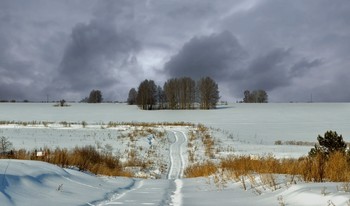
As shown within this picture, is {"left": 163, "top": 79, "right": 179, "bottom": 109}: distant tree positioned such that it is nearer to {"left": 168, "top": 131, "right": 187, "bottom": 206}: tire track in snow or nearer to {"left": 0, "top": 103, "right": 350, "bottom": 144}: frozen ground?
{"left": 0, "top": 103, "right": 350, "bottom": 144}: frozen ground

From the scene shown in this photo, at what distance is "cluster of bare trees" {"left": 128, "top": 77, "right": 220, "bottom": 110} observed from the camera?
101 meters

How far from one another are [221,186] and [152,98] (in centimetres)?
9303

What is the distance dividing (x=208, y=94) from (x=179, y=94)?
9968mm

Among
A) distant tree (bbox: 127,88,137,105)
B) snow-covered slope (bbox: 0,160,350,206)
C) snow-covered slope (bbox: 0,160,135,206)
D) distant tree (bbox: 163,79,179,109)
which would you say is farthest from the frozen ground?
distant tree (bbox: 127,88,137,105)

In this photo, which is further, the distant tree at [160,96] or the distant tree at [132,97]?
the distant tree at [132,97]

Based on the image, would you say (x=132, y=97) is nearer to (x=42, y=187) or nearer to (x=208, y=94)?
(x=208, y=94)

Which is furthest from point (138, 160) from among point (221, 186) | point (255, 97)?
point (255, 97)

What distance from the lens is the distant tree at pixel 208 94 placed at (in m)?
102

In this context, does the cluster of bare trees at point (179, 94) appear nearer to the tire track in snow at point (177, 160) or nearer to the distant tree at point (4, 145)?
the tire track in snow at point (177, 160)

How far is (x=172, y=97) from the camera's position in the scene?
106 metres

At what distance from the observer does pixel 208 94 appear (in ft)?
335

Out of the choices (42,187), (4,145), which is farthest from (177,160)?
(42,187)

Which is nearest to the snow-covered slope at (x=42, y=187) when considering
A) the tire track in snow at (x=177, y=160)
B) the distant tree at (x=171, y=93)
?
the tire track in snow at (x=177, y=160)

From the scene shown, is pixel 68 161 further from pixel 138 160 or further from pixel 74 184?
pixel 138 160
